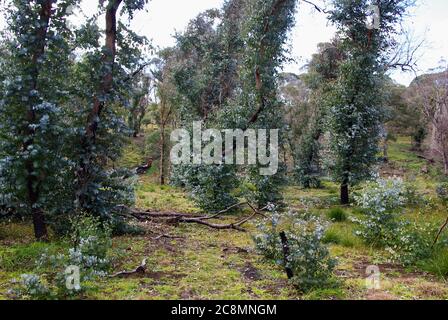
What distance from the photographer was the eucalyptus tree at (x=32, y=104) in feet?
21.5

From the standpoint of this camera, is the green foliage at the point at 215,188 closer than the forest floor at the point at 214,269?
No

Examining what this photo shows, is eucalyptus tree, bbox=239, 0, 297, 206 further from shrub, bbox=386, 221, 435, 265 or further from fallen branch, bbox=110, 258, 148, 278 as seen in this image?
fallen branch, bbox=110, 258, 148, 278

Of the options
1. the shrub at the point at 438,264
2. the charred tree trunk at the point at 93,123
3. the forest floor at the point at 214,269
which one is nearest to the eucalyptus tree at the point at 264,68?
the forest floor at the point at 214,269

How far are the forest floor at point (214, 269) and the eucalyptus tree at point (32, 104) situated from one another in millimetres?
1015

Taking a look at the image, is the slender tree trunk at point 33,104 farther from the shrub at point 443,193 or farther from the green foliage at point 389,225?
the shrub at point 443,193

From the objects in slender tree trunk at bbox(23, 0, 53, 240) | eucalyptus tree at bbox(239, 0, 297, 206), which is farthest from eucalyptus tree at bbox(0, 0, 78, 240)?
eucalyptus tree at bbox(239, 0, 297, 206)

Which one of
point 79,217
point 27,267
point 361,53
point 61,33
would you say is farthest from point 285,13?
point 27,267

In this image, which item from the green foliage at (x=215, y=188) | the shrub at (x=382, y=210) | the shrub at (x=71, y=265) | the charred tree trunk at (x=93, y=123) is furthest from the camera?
the green foliage at (x=215, y=188)

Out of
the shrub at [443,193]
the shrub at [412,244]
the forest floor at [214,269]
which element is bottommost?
the forest floor at [214,269]

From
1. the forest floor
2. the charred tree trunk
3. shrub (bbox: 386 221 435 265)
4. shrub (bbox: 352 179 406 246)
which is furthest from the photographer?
shrub (bbox: 352 179 406 246)

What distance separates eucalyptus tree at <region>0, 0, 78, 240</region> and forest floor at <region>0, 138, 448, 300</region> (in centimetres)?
102

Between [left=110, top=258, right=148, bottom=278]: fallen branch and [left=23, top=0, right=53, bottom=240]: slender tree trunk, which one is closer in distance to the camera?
[left=110, top=258, right=148, bottom=278]: fallen branch

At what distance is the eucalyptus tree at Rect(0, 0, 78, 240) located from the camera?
258 inches

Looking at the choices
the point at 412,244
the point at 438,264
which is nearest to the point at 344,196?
the point at 412,244
